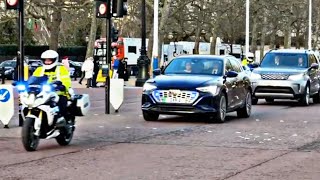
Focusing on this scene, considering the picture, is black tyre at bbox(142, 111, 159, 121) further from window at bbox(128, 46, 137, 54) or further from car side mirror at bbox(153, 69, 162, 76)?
window at bbox(128, 46, 137, 54)

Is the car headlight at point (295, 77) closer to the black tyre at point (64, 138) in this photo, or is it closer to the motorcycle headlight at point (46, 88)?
the black tyre at point (64, 138)

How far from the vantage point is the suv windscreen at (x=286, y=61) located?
24953 mm

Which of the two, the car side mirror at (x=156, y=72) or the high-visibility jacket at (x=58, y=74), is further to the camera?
the car side mirror at (x=156, y=72)

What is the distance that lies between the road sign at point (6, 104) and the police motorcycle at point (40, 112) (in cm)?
354

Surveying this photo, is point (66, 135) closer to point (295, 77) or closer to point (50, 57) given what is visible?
point (50, 57)

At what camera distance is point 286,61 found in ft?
82.3

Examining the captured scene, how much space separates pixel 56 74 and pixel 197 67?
6.28 m

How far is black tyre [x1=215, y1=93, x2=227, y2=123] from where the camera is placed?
17031 millimetres

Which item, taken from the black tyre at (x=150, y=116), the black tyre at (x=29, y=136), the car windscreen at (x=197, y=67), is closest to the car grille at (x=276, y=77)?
the car windscreen at (x=197, y=67)

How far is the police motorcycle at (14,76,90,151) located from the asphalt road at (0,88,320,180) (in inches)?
10.1

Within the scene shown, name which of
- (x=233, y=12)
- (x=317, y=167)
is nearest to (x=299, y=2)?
(x=233, y=12)

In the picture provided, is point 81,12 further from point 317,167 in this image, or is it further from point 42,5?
point 317,167

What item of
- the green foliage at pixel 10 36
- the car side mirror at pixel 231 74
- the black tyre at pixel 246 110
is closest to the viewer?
the car side mirror at pixel 231 74

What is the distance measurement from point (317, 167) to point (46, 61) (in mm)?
4703
